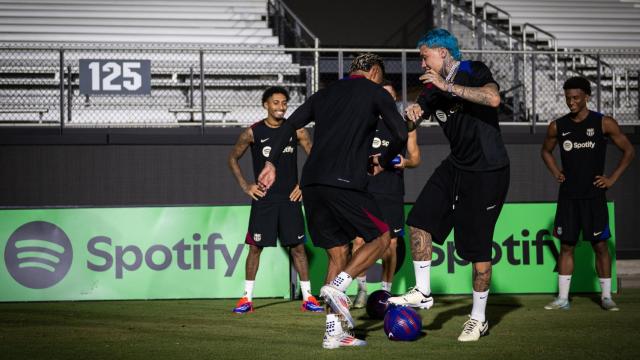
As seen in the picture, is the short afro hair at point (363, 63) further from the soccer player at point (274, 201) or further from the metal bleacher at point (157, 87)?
the metal bleacher at point (157, 87)

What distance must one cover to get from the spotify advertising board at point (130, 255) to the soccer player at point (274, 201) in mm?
911

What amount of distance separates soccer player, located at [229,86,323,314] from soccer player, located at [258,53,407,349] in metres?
2.74

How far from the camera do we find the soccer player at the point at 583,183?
8.57m

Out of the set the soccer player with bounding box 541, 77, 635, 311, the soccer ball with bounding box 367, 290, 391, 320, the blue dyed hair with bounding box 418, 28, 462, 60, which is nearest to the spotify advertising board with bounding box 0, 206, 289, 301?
the soccer ball with bounding box 367, 290, 391, 320

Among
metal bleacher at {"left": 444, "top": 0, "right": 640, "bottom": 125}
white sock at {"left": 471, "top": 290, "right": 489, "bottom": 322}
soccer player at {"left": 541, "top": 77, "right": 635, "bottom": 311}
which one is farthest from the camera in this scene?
metal bleacher at {"left": 444, "top": 0, "right": 640, "bottom": 125}

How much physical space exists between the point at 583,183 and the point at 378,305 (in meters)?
2.52

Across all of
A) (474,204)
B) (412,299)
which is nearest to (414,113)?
(474,204)

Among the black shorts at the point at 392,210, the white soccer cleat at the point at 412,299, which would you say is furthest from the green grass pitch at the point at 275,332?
the black shorts at the point at 392,210

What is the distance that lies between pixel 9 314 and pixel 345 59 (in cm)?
700

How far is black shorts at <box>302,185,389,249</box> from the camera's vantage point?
603cm

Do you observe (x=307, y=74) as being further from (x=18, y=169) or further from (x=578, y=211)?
(x=578, y=211)

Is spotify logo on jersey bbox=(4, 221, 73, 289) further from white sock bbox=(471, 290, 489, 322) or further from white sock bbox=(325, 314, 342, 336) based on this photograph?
white sock bbox=(471, 290, 489, 322)

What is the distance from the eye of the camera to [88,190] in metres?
12.6

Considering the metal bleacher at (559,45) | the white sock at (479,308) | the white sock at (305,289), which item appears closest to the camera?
the white sock at (479,308)
